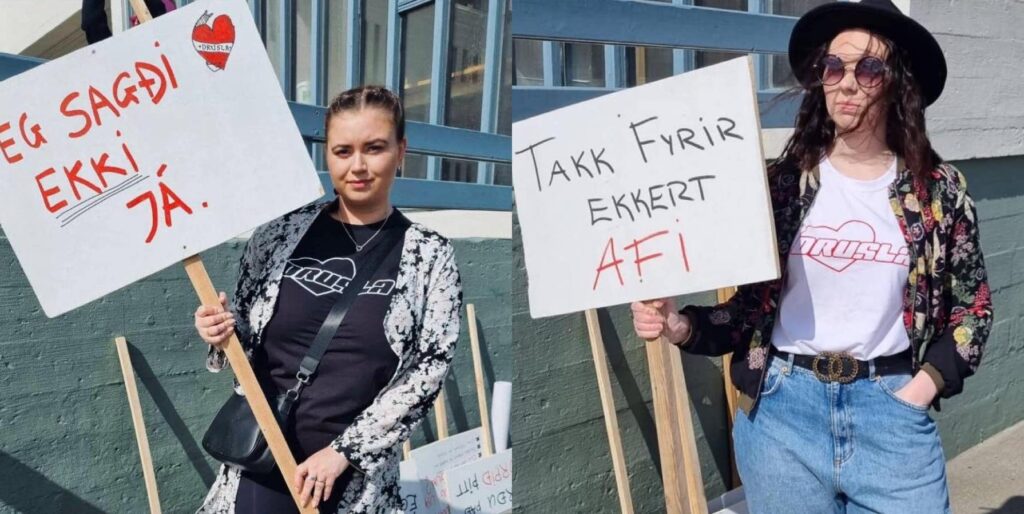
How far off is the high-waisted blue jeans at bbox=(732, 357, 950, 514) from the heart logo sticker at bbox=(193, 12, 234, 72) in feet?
4.76

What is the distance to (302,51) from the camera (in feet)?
16.6

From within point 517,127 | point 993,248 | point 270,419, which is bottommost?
point 270,419

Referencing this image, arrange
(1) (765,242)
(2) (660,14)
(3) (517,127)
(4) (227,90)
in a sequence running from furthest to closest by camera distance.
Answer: (2) (660,14), (3) (517,127), (4) (227,90), (1) (765,242)

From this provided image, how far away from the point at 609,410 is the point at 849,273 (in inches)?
47.9

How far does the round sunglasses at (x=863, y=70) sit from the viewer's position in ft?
6.78

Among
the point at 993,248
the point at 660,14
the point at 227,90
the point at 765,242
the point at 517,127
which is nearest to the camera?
the point at 765,242

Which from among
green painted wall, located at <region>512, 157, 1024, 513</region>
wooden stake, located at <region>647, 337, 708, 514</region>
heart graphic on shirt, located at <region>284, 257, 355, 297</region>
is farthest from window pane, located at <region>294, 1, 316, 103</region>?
heart graphic on shirt, located at <region>284, 257, 355, 297</region>

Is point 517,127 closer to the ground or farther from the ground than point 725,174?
farther from the ground

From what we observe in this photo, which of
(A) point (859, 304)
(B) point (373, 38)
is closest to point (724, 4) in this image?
(B) point (373, 38)

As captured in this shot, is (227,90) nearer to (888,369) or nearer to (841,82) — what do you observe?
(841,82)

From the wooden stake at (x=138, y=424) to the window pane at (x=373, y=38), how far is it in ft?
7.93

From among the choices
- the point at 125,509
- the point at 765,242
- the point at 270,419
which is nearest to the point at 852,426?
the point at 765,242

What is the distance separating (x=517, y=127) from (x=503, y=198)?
7.71 ft

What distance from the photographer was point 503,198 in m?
4.61
